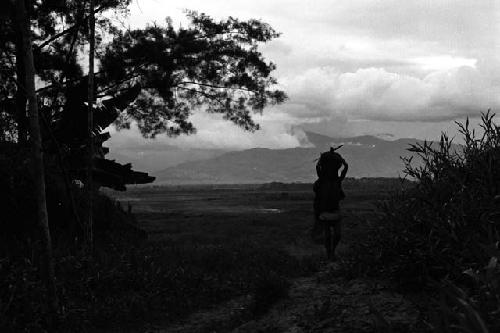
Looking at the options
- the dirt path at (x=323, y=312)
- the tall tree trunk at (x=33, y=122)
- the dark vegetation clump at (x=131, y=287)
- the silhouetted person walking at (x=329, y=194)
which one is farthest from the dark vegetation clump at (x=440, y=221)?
the tall tree trunk at (x=33, y=122)

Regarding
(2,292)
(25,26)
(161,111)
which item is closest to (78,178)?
(161,111)

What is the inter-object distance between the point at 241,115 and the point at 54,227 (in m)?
7.95

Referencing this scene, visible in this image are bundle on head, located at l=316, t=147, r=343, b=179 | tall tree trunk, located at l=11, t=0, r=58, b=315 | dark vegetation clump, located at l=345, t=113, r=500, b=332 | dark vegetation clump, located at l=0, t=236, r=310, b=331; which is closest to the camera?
dark vegetation clump, located at l=345, t=113, r=500, b=332

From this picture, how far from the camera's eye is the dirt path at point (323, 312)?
5.58 meters

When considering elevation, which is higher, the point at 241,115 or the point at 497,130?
the point at 241,115

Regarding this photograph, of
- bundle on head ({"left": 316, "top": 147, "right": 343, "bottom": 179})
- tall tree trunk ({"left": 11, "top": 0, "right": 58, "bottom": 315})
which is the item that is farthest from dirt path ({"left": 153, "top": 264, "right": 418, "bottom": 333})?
bundle on head ({"left": 316, "top": 147, "right": 343, "bottom": 179})

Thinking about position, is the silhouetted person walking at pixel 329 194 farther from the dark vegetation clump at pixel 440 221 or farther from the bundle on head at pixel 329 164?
the dark vegetation clump at pixel 440 221

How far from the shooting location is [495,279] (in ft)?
9.82

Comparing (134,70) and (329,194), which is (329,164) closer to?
(329,194)

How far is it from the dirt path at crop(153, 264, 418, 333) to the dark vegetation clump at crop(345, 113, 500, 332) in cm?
33

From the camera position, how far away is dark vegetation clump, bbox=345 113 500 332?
5070mm

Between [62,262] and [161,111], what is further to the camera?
[161,111]

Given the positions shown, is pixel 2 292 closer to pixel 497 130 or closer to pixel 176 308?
pixel 176 308

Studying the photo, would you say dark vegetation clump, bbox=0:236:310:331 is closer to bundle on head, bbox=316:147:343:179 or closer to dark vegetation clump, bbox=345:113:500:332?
dark vegetation clump, bbox=345:113:500:332
